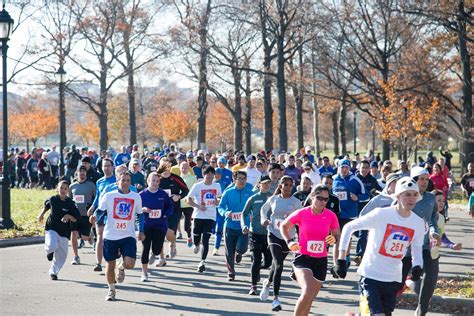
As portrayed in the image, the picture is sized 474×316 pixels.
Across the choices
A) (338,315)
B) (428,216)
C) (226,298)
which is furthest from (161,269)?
(428,216)

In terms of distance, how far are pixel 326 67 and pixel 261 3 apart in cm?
714

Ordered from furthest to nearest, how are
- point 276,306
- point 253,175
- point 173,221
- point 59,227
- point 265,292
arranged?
point 253,175
point 173,221
point 59,227
point 265,292
point 276,306

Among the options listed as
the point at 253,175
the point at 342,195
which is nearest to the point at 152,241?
the point at 342,195

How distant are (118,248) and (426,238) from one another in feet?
14.1

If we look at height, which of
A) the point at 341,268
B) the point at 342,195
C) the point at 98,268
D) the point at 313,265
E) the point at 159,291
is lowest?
the point at 159,291

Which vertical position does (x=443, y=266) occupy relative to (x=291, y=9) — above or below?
below

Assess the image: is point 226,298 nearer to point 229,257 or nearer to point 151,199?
point 229,257

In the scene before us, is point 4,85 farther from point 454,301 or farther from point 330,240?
point 454,301

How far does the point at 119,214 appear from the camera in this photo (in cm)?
1085

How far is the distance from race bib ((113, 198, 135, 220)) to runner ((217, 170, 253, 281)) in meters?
2.09

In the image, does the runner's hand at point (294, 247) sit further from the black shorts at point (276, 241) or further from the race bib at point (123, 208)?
the race bib at point (123, 208)

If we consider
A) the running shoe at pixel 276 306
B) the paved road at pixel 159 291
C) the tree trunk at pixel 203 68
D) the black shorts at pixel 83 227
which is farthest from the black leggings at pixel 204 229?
the tree trunk at pixel 203 68

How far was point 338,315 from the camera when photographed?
973 cm

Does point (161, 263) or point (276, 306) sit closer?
point (276, 306)
